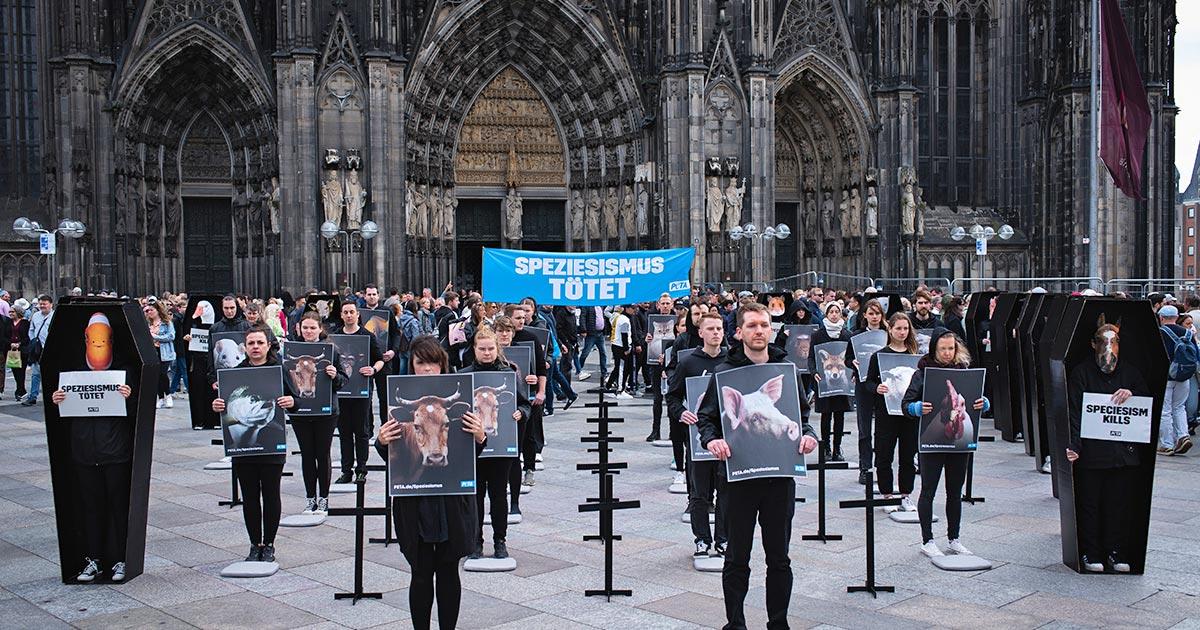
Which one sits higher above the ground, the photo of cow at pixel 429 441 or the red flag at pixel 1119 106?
the red flag at pixel 1119 106

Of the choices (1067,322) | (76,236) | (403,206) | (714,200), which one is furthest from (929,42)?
(1067,322)

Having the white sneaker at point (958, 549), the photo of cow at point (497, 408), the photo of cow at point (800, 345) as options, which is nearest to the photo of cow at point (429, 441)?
the photo of cow at point (497, 408)

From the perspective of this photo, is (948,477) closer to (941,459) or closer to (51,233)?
(941,459)

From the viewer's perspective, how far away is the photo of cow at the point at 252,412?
8773 mm

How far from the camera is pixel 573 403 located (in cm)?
2094

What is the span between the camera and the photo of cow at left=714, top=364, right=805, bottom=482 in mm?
6609

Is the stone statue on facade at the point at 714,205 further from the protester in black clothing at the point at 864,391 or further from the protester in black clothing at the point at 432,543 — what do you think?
the protester in black clothing at the point at 432,543

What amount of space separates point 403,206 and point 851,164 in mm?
14472

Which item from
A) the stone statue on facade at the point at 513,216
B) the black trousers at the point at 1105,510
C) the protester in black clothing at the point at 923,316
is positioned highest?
the stone statue on facade at the point at 513,216

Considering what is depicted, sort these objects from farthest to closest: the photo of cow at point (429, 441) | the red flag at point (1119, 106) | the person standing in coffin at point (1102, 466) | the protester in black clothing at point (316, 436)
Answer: the red flag at point (1119, 106)
the protester in black clothing at point (316, 436)
the person standing in coffin at point (1102, 466)
the photo of cow at point (429, 441)

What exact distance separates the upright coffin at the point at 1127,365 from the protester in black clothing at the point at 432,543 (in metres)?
4.82

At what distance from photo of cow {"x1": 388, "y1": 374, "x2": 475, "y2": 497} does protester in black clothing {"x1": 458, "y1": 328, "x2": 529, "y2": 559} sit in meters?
1.98

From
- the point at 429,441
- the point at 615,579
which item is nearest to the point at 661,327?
the point at 615,579

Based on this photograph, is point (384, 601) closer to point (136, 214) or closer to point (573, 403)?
point (573, 403)
